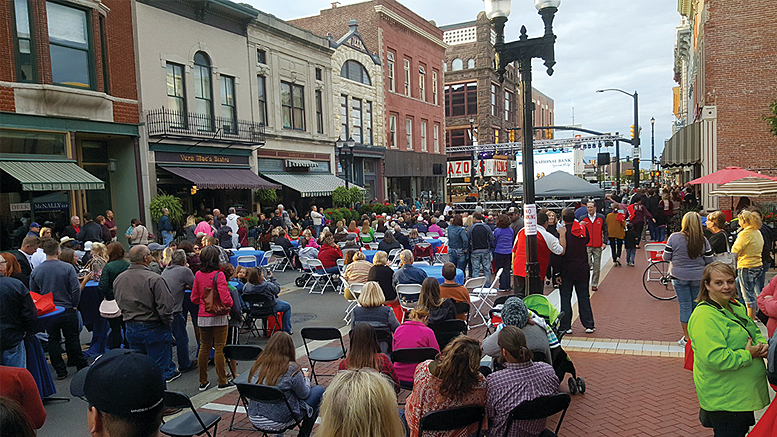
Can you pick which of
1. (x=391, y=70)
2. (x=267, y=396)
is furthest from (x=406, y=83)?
(x=267, y=396)

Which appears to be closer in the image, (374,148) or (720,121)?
(720,121)

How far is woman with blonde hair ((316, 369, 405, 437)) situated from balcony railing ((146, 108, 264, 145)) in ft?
58.9

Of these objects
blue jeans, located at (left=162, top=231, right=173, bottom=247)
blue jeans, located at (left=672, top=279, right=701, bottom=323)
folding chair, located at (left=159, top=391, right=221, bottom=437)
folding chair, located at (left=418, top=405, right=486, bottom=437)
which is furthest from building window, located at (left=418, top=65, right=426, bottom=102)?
folding chair, located at (left=418, top=405, right=486, bottom=437)

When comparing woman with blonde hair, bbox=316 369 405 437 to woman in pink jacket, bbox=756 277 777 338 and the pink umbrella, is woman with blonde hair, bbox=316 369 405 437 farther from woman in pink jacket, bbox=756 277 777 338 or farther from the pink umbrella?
the pink umbrella

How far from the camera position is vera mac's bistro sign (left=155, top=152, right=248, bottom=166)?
18984 millimetres

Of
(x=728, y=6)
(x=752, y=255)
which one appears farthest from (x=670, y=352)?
(x=728, y=6)

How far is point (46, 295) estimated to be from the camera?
21.0 feet

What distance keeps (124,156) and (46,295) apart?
13076 mm

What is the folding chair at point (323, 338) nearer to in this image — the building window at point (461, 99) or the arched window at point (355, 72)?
the arched window at point (355, 72)

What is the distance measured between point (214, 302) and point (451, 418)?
3.80m

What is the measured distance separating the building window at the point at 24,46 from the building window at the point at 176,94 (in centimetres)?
522

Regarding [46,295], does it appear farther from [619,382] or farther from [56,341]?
[619,382]

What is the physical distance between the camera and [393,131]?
1449 inches

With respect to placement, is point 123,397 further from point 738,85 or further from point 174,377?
point 738,85
